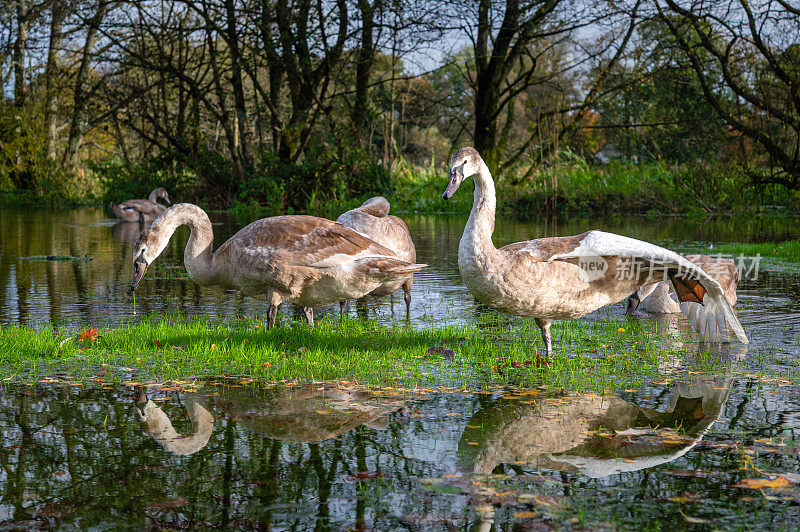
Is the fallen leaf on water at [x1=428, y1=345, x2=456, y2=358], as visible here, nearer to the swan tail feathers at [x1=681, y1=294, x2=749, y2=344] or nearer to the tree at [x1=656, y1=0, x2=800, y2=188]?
the swan tail feathers at [x1=681, y1=294, x2=749, y2=344]

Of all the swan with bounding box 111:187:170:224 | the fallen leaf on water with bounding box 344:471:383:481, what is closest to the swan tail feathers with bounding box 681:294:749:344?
the fallen leaf on water with bounding box 344:471:383:481

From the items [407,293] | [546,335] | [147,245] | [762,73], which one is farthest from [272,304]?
[762,73]

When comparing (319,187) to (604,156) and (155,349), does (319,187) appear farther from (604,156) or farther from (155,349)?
(604,156)

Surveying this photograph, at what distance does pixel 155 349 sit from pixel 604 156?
46.3m

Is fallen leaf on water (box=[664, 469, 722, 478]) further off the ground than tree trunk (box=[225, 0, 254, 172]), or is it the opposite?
tree trunk (box=[225, 0, 254, 172])

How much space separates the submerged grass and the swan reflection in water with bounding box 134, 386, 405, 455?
0.37 m

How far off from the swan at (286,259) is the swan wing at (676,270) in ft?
5.56

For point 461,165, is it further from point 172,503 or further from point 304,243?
point 172,503

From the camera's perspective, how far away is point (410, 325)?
26.1ft

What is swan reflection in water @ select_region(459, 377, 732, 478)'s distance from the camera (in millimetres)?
3932

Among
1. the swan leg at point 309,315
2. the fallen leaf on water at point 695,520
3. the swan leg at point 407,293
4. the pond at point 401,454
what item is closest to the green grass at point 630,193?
the swan leg at point 407,293

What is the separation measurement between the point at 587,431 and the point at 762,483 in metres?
1.04

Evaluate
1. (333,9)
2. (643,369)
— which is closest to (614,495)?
(643,369)

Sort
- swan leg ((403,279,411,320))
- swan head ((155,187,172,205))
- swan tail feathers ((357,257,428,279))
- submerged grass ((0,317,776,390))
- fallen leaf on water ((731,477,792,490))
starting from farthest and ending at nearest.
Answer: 1. swan head ((155,187,172,205))
2. swan leg ((403,279,411,320))
3. swan tail feathers ((357,257,428,279))
4. submerged grass ((0,317,776,390))
5. fallen leaf on water ((731,477,792,490))
